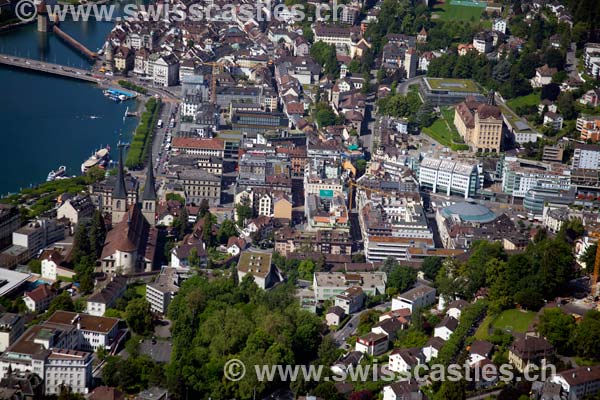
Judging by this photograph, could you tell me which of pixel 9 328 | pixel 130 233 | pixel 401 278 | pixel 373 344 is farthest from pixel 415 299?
pixel 9 328

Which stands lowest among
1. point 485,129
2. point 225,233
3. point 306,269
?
point 306,269

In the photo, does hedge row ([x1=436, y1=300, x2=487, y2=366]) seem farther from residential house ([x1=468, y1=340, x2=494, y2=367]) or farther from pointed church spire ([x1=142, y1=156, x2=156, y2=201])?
pointed church spire ([x1=142, y1=156, x2=156, y2=201])

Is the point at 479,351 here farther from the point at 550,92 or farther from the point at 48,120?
the point at 48,120

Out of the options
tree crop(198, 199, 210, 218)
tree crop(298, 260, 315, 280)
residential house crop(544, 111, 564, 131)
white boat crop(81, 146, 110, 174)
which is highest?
residential house crop(544, 111, 564, 131)

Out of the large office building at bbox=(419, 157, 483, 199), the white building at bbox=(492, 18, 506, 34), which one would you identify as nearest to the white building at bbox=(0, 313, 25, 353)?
the large office building at bbox=(419, 157, 483, 199)

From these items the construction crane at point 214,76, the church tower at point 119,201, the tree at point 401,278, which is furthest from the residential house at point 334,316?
the construction crane at point 214,76

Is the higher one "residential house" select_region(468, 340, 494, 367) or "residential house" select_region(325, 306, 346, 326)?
"residential house" select_region(468, 340, 494, 367)
